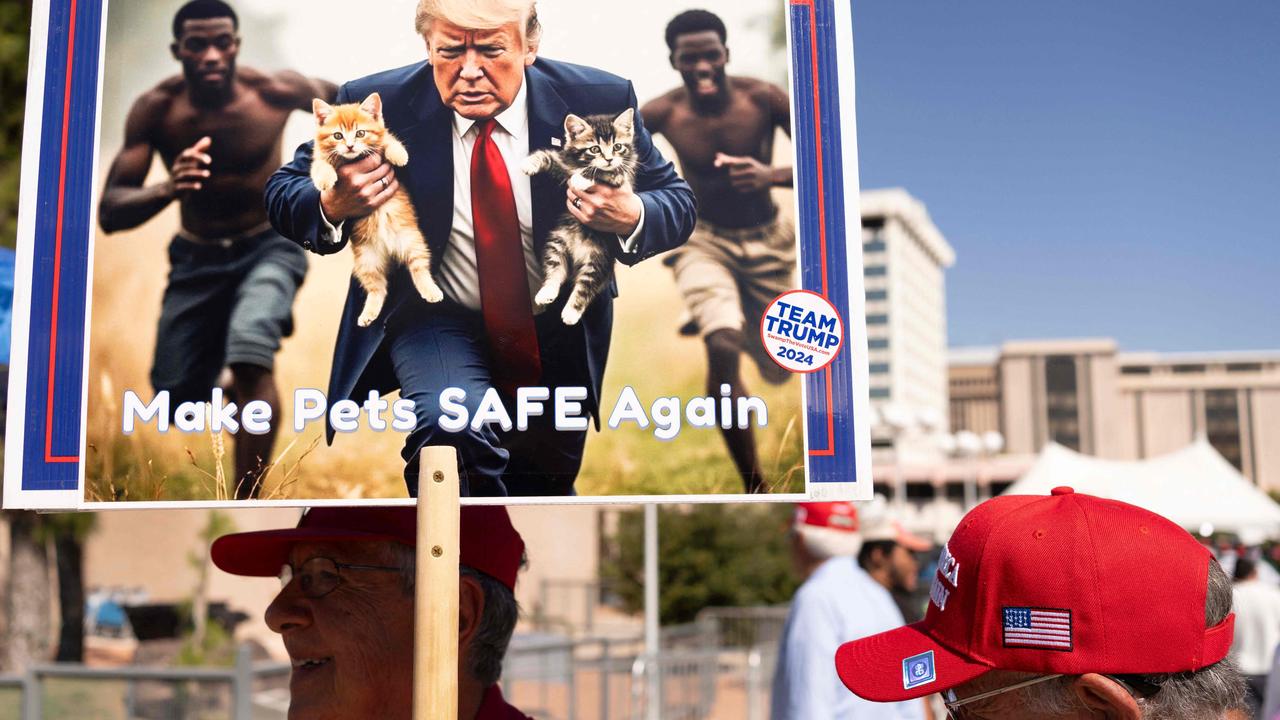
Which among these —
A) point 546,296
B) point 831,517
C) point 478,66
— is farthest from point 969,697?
point 831,517

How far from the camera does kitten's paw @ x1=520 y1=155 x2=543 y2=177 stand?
69.1 inches

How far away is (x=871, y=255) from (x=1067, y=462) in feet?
455

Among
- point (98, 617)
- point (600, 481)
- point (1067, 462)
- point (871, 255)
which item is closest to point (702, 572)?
point (1067, 462)

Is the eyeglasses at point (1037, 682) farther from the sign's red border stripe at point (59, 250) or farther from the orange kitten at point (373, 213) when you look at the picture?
the sign's red border stripe at point (59, 250)

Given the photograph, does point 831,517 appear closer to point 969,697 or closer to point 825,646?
point 825,646

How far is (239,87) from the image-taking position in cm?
182

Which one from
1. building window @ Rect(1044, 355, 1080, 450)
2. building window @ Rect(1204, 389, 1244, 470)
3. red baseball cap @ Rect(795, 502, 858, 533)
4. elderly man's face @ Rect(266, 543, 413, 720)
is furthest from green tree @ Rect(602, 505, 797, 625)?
building window @ Rect(1044, 355, 1080, 450)

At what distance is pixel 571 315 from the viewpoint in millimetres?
1719

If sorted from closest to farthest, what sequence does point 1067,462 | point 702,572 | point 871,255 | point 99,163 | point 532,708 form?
point 99,163 < point 532,708 < point 1067,462 < point 702,572 < point 871,255

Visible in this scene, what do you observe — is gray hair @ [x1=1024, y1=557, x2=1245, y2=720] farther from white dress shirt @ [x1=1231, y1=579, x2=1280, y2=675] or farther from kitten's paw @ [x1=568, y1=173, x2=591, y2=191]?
white dress shirt @ [x1=1231, y1=579, x2=1280, y2=675]

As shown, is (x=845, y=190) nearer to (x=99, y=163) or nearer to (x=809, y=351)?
(x=809, y=351)

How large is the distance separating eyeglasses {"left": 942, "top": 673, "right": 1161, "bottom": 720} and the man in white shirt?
0.61 metres

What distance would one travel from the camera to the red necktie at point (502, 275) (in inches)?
67.2

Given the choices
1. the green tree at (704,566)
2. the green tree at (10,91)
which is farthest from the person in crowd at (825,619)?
the green tree at (704,566)
